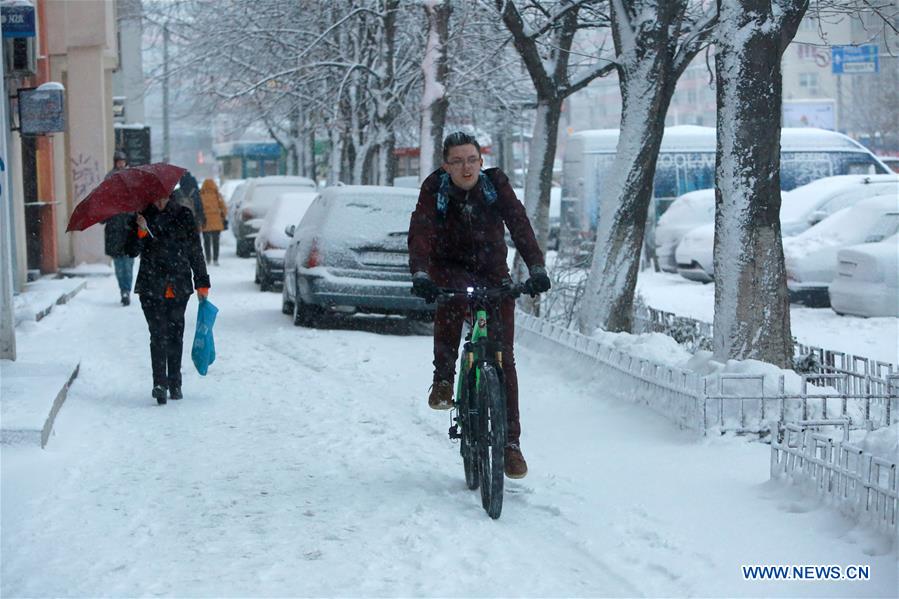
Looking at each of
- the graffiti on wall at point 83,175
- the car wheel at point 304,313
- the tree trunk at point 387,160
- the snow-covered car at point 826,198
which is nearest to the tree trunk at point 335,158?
the tree trunk at point 387,160

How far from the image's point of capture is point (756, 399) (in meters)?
8.59

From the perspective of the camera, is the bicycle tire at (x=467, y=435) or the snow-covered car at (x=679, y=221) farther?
the snow-covered car at (x=679, y=221)

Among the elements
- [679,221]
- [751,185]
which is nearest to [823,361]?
[751,185]

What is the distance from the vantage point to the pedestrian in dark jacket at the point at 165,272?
10727 millimetres

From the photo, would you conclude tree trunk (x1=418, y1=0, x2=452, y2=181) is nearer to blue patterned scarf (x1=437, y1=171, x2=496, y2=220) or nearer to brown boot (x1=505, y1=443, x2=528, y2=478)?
blue patterned scarf (x1=437, y1=171, x2=496, y2=220)

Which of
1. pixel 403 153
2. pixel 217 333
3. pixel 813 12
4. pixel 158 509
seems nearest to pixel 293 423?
pixel 158 509

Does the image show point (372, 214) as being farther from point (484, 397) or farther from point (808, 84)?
point (808, 84)

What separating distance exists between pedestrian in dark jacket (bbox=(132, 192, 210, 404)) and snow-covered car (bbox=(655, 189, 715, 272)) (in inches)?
643

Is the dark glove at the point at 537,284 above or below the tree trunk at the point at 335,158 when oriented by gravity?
below

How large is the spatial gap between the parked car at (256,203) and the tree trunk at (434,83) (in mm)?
9693

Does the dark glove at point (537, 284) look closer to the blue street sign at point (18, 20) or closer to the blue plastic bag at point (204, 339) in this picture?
the blue plastic bag at point (204, 339)

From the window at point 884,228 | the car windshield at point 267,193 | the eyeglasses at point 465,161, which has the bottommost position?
the window at point 884,228

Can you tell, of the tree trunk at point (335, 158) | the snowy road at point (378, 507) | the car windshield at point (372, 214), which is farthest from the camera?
the tree trunk at point (335, 158)

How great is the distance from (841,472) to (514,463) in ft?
5.17
